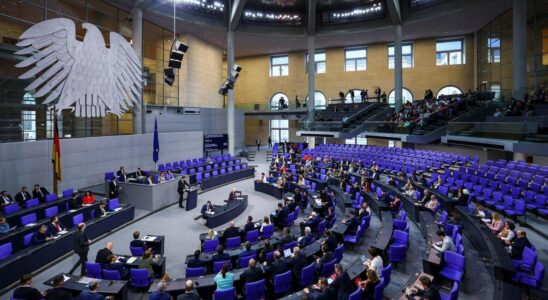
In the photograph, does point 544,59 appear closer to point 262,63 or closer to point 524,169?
point 524,169

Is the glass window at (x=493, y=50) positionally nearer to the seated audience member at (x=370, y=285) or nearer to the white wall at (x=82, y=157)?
the white wall at (x=82, y=157)

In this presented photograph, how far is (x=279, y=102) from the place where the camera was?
34375mm

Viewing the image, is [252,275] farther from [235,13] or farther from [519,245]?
[235,13]

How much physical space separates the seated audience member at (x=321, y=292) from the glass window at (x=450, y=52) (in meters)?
31.2

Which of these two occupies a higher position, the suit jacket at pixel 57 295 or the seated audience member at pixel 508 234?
the seated audience member at pixel 508 234

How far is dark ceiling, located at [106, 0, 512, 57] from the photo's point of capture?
23.4 m

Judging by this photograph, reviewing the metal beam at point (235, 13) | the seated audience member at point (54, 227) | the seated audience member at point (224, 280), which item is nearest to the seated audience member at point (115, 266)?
the seated audience member at point (224, 280)

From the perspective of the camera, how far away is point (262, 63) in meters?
38.4

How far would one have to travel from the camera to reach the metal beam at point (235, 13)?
85.4 ft

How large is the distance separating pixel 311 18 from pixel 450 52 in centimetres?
1390

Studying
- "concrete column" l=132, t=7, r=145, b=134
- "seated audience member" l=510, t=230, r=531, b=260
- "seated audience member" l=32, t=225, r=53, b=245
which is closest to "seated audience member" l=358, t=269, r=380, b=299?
"seated audience member" l=510, t=230, r=531, b=260

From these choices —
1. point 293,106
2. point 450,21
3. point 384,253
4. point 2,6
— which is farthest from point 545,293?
point 293,106

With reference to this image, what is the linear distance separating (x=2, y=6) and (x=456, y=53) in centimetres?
3375

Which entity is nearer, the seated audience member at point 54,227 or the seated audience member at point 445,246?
Answer: the seated audience member at point 445,246
